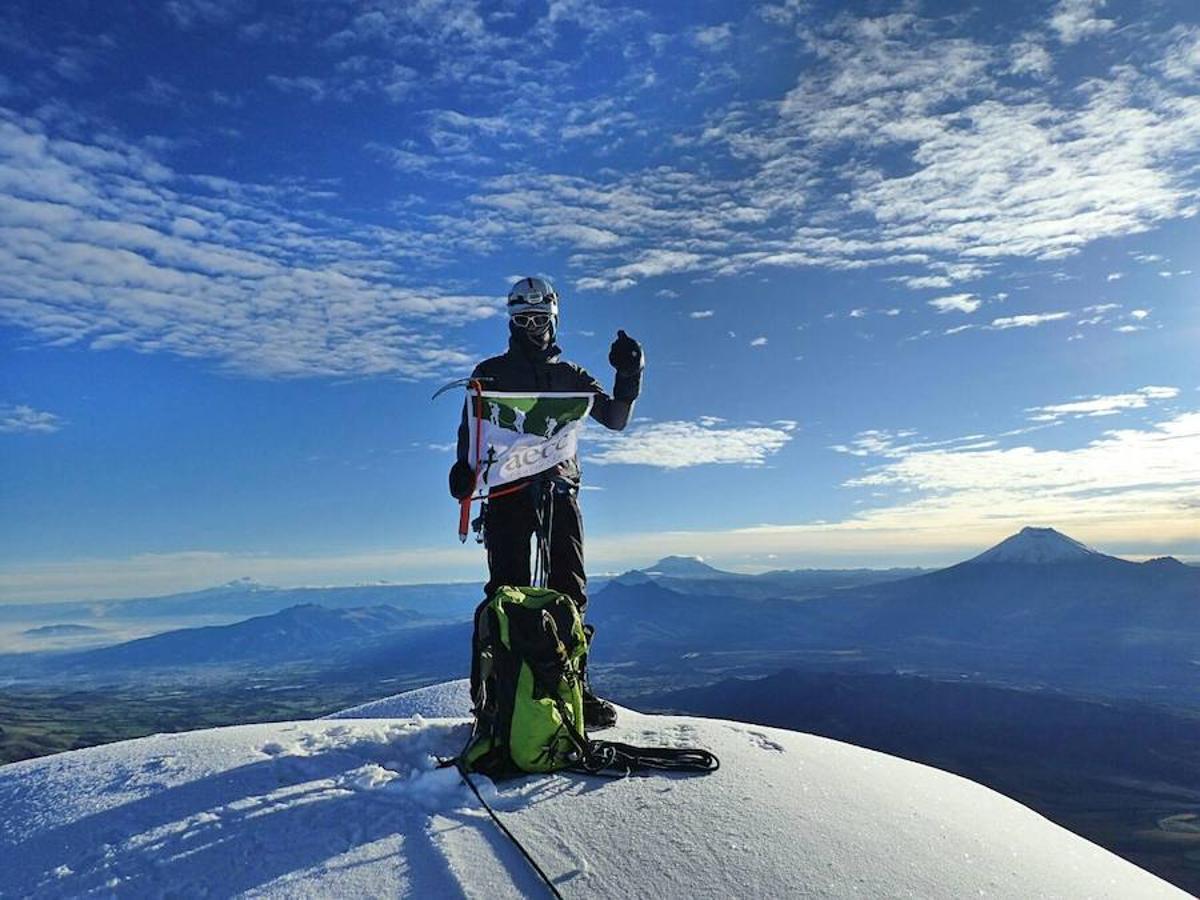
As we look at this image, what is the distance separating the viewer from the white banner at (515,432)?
7496 mm

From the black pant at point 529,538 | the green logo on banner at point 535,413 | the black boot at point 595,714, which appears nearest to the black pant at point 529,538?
the black pant at point 529,538

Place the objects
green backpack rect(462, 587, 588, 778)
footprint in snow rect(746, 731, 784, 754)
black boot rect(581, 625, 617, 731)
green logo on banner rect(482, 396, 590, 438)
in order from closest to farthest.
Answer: green backpack rect(462, 587, 588, 778), footprint in snow rect(746, 731, 784, 754), black boot rect(581, 625, 617, 731), green logo on banner rect(482, 396, 590, 438)

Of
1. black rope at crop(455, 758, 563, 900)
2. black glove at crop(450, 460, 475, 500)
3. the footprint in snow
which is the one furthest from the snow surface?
black glove at crop(450, 460, 475, 500)

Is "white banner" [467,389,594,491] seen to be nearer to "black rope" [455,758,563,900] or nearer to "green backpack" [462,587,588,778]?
"green backpack" [462,587,588,778]

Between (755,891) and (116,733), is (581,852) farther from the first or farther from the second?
(116,733)

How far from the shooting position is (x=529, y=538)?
7574mm

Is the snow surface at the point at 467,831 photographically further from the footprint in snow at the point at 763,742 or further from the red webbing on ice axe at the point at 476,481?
the red webbing on ice axe at the point at 476,481

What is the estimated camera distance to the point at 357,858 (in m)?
4.55

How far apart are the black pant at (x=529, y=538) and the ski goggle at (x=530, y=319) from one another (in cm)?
175

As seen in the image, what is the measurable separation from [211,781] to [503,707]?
2284 millimetres

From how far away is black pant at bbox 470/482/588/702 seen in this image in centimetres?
746

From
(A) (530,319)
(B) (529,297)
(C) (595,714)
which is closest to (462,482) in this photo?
(A) (530,319)

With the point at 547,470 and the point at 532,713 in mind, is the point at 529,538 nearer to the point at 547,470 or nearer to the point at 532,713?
the point at 547,470

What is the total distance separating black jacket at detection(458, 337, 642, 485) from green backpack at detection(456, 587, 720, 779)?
6.28 ft
